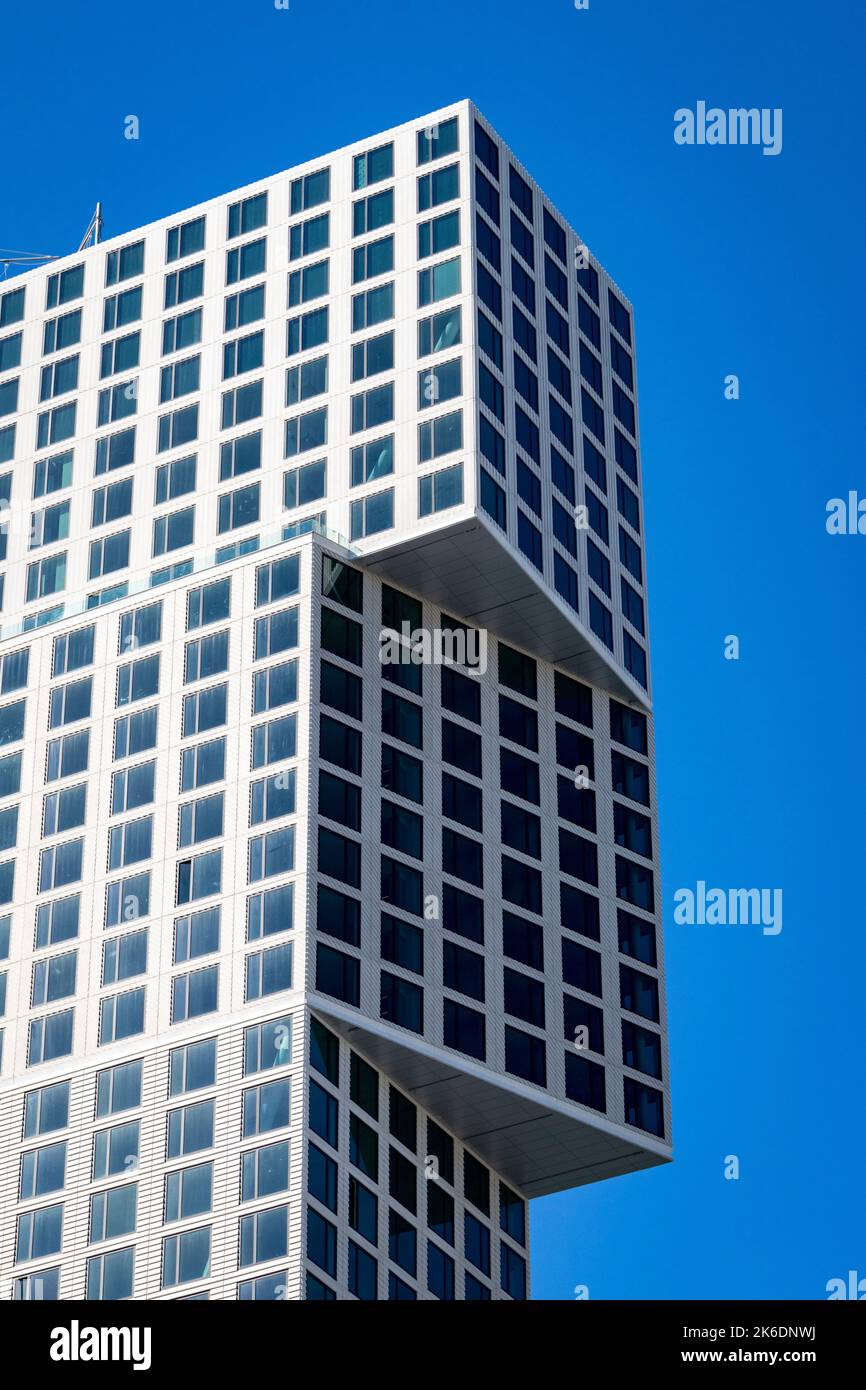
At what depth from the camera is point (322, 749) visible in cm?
11800

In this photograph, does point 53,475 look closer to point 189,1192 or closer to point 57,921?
point 57,921

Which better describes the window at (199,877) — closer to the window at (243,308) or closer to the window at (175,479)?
the window at (175,479)

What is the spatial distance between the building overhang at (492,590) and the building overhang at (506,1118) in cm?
2159

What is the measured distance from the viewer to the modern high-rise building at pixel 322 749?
4473 inches

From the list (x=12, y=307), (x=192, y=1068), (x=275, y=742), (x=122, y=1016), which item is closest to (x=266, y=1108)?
(x=192, y=1068)

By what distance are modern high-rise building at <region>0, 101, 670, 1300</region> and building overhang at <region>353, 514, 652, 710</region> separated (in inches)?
8.0

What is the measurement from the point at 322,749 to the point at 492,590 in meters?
13.4

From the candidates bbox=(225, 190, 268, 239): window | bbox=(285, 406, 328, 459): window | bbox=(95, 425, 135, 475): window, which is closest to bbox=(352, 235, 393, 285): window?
bbox=(225, 190, 268, 239): window

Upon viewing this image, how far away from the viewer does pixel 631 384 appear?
147625 mm

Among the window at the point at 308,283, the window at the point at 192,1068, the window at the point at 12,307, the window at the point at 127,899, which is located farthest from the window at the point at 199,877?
the window at the point at 12,307

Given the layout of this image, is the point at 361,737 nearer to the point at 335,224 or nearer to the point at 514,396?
the point at 514,396

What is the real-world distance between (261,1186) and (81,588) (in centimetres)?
3446
